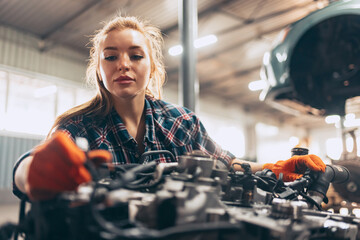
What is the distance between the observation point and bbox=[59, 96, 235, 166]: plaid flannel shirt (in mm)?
1169

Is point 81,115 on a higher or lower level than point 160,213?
higher

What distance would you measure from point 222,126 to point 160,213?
12.0 metres

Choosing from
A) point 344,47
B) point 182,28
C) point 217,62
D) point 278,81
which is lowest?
point 278,81

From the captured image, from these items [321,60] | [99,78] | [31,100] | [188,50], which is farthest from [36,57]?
[321,60]

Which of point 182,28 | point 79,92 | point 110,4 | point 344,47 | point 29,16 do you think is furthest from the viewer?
point 79,92

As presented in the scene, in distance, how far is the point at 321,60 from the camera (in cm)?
138

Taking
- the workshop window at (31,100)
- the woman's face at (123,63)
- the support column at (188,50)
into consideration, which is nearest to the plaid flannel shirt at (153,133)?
the woman's face at (123,63)

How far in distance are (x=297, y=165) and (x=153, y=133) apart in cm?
58

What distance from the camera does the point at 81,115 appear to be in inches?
46.3

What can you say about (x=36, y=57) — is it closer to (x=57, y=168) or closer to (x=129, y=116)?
(x=129, y=116)

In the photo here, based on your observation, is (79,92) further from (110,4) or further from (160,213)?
(160,213)

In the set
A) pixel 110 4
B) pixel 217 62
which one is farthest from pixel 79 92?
pixel 217 62

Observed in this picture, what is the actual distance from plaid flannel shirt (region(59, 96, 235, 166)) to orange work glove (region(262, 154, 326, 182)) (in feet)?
0.75

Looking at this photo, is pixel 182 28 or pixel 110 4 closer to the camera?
pixel 182 28
